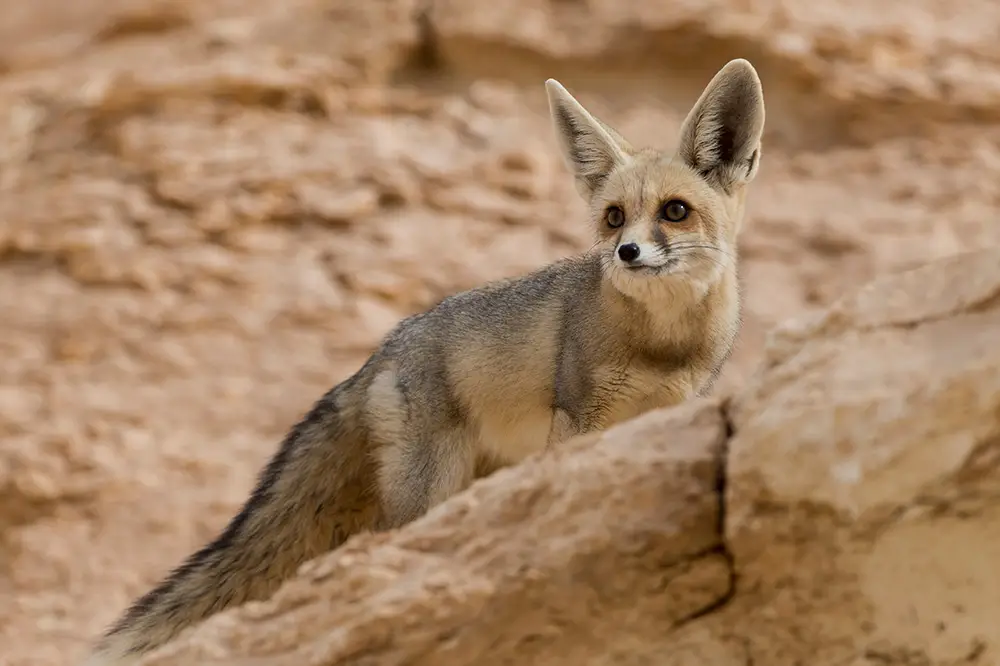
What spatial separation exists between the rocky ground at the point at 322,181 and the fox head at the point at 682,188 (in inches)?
112

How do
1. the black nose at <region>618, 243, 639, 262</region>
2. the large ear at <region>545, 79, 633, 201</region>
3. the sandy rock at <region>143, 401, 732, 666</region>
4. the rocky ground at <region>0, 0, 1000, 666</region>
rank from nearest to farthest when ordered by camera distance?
the sandy rock at <region>143, 401, 732, 666</region>, the black nose at <region>618, 243, 639, 262</region>, the large ear at <region>545, 79, 633, 201</region>, the rocky ground at <region>0, 0, 1000, 666</region>

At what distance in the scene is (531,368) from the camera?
380 centimetres

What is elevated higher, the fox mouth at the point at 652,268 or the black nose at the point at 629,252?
the black nose at the point at 629,252

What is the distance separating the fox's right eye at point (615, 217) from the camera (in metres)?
3.61

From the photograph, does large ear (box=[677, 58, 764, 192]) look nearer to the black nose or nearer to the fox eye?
the fox eye

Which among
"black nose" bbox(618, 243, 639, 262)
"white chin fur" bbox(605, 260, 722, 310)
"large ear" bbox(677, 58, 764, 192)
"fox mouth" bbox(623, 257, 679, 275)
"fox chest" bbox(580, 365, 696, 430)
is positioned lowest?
"fox chest" bbox(580, 365, 696, 430)

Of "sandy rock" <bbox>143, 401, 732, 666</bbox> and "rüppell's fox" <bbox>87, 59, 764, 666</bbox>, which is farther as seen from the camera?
"rüppell's fox" <bbox>87, 59, 764, 666</bbox>

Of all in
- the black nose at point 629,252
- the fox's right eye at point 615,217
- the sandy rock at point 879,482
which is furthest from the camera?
the fox's right eye at point 615,217

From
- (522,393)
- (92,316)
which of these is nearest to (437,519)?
(522,393)

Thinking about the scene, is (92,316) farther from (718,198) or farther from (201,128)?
(718,198)

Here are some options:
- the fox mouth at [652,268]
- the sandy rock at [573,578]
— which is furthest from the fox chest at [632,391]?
the sandy rock at [573,578]

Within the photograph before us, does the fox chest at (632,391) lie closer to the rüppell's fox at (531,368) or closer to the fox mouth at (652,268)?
the rüppell's fox at (531,368)

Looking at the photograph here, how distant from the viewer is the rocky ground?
6.63 metres

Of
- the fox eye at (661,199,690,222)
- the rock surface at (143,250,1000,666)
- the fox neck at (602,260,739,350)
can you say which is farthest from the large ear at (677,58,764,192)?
the rock surface at (143,250,1000,666)
